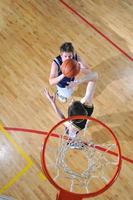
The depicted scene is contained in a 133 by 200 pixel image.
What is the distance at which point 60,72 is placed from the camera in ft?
20.7

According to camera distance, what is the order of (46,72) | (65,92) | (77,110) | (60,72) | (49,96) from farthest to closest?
(46,72)
(49,96)
(65,92)
(60,72)
(77,110)

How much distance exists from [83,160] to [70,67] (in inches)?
69.1

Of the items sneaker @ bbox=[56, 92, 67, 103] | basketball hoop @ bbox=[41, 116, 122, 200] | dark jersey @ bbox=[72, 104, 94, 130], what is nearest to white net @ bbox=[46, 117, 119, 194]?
basketball hoop @ bbox=[41, 116, 122, 200]

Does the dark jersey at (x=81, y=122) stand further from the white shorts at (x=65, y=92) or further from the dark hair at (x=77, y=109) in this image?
the white shorts at (x=65, y=92)

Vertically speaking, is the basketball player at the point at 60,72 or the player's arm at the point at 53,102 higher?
the basketball player at the point at 60,72

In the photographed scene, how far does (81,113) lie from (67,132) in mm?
807

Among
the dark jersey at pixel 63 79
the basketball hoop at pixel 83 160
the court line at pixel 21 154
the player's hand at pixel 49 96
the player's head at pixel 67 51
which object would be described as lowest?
the basketball hoop at pixel 83 160

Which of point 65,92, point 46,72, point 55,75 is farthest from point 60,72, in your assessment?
point 46,72

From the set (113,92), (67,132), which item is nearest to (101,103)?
(113,92)

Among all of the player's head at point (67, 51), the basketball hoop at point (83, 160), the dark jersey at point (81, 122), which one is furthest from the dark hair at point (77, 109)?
the player's head at point (67, 51)

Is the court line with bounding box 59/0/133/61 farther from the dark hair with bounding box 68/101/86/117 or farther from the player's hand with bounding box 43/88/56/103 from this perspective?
the dark hair with bounding box 68/101/86/117

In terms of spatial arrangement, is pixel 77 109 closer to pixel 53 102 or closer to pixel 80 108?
pixel 80 108

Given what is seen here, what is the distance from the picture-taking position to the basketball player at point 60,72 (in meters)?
5.91

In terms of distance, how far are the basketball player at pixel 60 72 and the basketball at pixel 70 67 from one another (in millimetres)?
202
